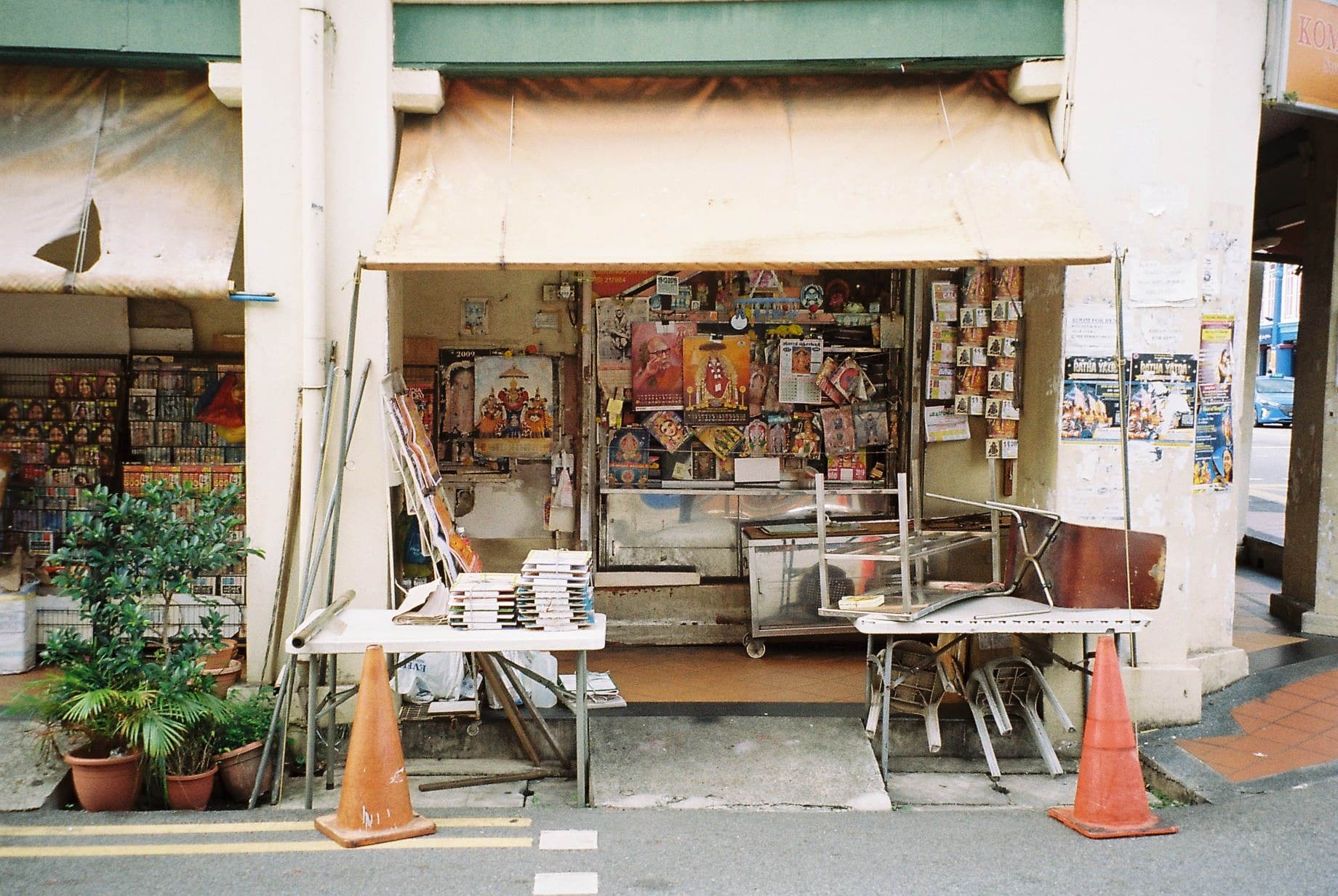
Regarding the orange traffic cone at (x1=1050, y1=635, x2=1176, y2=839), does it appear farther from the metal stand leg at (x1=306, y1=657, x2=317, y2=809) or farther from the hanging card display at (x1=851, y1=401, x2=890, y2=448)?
the metal stand leg at (x1=306, y1=657, x2=317, y2=809)

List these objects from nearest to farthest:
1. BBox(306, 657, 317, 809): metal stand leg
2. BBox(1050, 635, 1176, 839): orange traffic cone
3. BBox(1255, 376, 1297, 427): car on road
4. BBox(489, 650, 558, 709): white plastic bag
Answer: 1. BBox(1050, 635, 1176, 839): orange traffic cone
2. BBox(306, 657, 317, 809): metal stand leg
3. BBox(489, 650, 558, 709): white plastic bag
4. BBox(1255, 376, 1297, 427): car on road

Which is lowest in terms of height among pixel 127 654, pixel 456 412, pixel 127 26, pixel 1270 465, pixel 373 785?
pixel 373 785

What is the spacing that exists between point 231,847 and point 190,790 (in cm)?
78

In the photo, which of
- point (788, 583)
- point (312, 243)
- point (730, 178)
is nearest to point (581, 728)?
point (788, 583)

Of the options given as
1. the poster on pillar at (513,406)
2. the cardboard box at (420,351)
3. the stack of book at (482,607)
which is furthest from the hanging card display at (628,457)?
the stack of book at (482,607)

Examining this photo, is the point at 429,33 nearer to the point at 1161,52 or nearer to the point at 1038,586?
the point at 1161,52

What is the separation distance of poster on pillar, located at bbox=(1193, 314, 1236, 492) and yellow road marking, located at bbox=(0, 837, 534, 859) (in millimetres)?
4659

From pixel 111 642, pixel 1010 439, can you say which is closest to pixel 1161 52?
pixel 1010 439

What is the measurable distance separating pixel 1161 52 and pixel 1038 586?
318 cm

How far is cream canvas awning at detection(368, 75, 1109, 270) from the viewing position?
5.57 metres

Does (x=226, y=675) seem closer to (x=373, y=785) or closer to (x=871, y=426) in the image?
(x=373, y=785)

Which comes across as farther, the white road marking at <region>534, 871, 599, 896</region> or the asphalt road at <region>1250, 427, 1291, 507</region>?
the asphalt road at <region>1250, 427, 1291, 507</region>

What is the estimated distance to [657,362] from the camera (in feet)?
26.6

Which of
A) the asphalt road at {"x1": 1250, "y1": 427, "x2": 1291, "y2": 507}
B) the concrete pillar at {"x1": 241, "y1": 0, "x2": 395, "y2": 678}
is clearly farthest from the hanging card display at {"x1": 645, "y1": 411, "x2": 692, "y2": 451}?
the asphalt road at {"x1": 1250, "y1": 427, "x2": 1291, "y2": 507}
